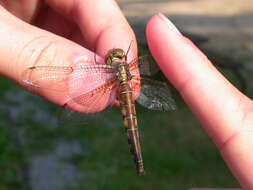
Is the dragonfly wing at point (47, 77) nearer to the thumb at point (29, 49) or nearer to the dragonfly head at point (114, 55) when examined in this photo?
the thumb at point (29, 49)

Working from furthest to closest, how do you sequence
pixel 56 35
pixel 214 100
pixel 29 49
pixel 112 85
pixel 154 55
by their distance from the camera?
pixel 112 85 < pixel 56 35 < pixel 29 49 < pixel 154 55 < pixel 214 100

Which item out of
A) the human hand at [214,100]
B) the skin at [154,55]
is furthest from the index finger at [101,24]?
the human hand at [214,100]

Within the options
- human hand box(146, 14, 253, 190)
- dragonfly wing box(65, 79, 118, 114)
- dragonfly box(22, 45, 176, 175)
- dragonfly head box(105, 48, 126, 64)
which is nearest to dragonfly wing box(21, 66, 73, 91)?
dragonfly box(22, 45, 176, 175)

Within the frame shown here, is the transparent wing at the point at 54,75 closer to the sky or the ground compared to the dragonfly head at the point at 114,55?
closer to the ground

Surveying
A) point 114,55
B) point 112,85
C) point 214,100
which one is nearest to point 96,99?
point 112,85

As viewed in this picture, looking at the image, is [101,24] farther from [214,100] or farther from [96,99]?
[214,100]

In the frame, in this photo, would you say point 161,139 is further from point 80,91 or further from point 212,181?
point 80,91
